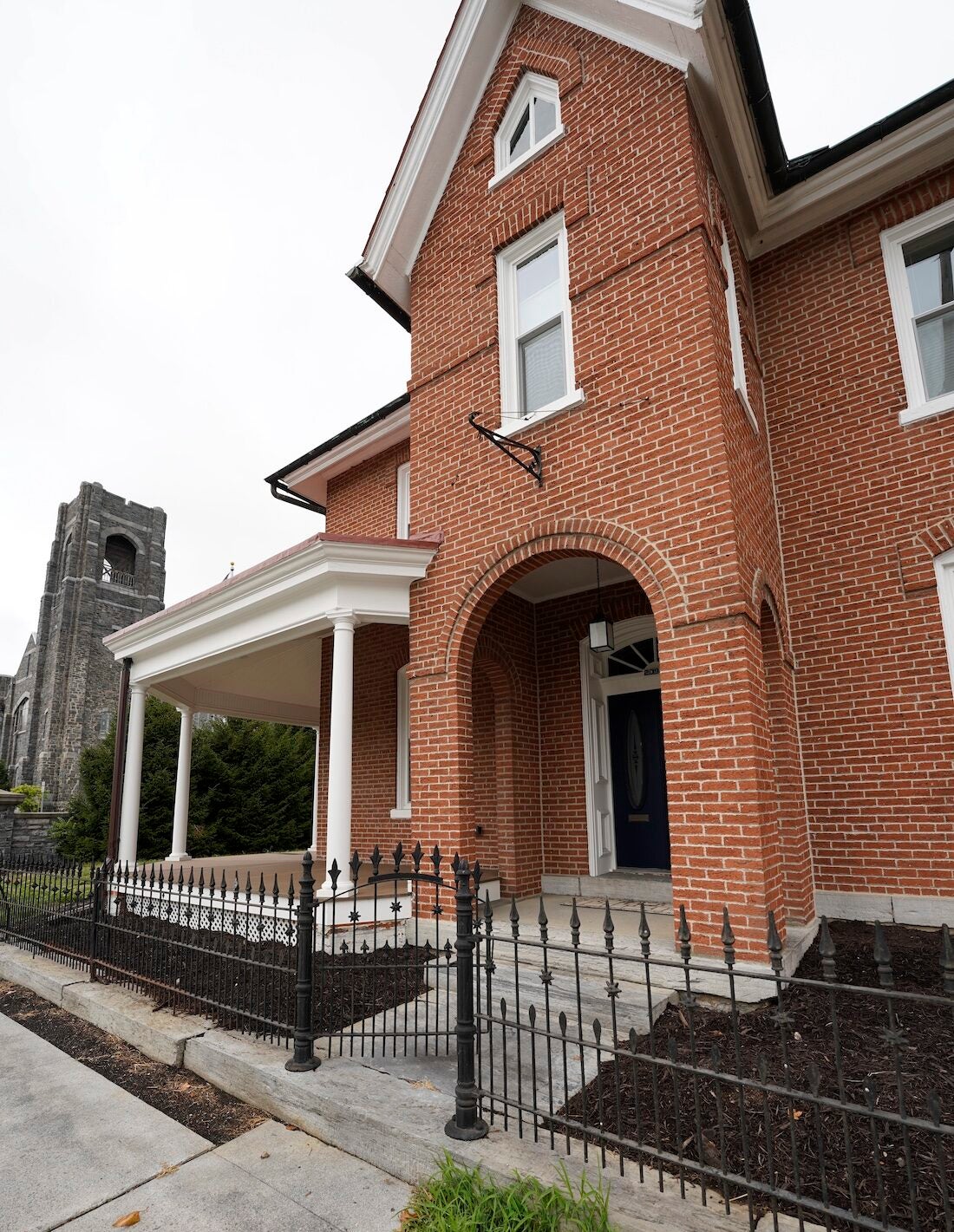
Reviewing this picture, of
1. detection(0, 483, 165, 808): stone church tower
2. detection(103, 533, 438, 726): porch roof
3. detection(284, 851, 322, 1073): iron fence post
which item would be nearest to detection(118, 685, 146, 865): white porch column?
detection(103, 533, 438, 726): porch roof

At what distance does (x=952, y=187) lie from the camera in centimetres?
658

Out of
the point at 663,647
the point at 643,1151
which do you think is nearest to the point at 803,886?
Answer: the point at 663,647

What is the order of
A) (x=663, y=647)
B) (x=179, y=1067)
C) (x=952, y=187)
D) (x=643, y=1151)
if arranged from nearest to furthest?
(x=643, y=1151) → (x=179, y=1067) → (x=663, y=647) → (x=952, y=187)

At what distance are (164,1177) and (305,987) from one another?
1101 mm

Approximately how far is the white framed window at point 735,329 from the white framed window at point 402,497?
518 centimetres

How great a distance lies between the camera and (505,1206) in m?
2.76

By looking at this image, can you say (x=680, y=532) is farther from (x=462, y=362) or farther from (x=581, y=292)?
(x=462, y=362)

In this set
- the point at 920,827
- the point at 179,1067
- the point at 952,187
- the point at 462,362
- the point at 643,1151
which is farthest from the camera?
the point at 462,362

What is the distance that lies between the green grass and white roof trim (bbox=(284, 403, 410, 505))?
27.5 feet

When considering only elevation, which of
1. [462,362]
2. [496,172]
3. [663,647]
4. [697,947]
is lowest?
[697,947]

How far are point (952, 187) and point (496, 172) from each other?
176 inches

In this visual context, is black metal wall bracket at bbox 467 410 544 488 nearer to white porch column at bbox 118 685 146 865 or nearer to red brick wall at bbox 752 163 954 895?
red brick wall at bbox 752 163 954 895

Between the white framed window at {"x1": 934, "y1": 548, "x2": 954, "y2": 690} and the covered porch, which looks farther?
the covered porch

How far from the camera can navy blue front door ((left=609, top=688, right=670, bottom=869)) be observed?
8109 mm
